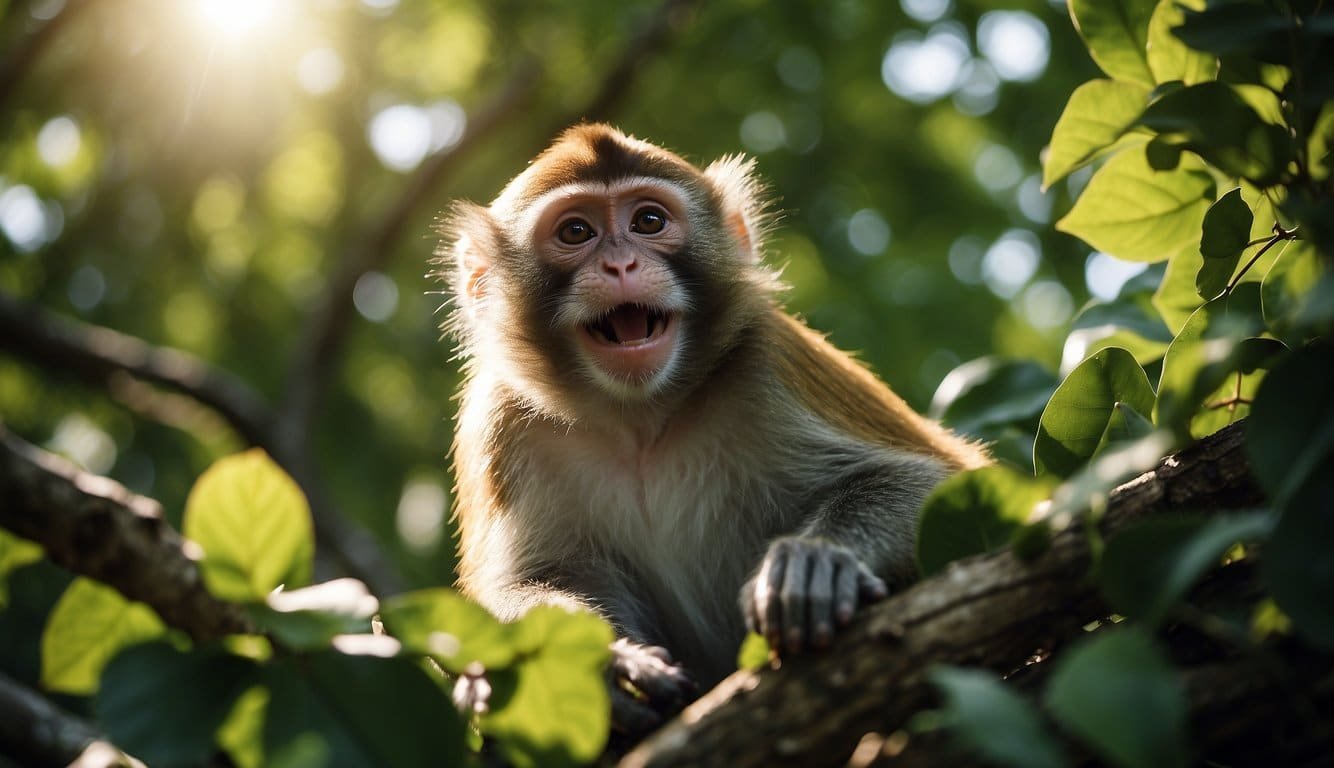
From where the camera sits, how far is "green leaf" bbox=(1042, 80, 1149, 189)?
9.38 feet

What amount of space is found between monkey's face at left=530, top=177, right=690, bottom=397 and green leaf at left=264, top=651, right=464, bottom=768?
2565mm

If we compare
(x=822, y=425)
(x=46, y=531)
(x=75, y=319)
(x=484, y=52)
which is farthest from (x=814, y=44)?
(x=46, y=531)

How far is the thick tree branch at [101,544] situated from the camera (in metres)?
2.73

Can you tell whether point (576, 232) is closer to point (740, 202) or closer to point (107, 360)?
point (740, 202)

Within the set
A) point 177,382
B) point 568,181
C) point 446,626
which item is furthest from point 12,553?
point 177,382

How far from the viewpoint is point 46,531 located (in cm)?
274

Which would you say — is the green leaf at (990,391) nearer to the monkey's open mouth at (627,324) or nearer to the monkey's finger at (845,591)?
the monkey's open mouth at (627,324)

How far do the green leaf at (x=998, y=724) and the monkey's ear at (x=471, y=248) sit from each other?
415 centimetres

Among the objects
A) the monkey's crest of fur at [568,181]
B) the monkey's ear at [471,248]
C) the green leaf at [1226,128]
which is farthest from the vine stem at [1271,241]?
the monkey's ear at [471,248]

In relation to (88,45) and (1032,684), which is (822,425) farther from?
(88,45)

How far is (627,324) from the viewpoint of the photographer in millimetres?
4875

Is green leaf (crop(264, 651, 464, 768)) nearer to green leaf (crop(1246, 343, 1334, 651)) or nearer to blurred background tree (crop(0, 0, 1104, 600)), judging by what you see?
green leaf (crop(1246, 343, 1334, 651))

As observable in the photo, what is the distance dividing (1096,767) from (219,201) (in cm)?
1117

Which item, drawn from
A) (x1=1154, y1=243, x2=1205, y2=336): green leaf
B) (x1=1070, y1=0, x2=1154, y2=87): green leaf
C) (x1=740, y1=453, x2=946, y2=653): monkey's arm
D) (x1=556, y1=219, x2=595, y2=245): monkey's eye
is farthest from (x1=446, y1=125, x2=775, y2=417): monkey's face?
(x1=1070, y1=0, x2=1154, y2=87): green leaf
